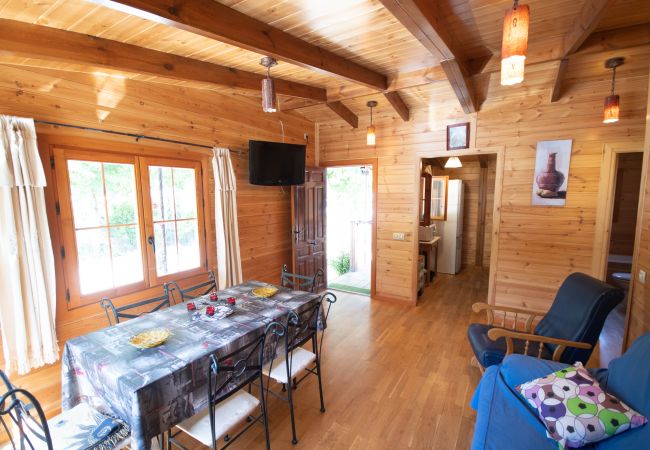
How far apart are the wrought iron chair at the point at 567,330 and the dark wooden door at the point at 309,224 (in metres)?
2.59

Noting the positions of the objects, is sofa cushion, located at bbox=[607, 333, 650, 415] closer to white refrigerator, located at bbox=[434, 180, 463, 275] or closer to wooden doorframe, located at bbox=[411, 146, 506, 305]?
wooden doorframe, located at bbox=[411, 146, 506, 305]

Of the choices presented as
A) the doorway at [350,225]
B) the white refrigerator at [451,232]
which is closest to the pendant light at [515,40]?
the doorway at [350,225]

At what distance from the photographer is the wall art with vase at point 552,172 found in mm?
3387

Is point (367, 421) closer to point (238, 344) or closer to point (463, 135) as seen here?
point (238, 344)

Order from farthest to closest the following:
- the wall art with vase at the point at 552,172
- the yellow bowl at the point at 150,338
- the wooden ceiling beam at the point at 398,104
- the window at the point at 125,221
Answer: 1. the wooden ceiling beam at the point at 398,104
2. the wall art with vase at the point at 552,172
3. the window at the point at 125,221
4. the yellow bowl at the point at 150,338

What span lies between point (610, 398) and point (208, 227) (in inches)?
137

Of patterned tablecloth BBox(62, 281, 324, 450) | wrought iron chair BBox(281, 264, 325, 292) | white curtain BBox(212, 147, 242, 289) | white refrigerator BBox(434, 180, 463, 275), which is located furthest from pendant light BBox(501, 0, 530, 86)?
white refrigerator BBox(434, 180, 463, 275)

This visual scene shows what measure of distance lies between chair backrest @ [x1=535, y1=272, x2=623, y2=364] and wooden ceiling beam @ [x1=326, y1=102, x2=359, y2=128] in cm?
330

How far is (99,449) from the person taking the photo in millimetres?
1398

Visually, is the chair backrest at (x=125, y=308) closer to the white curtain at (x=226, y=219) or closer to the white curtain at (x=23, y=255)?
the white curtain at (x=23, y=255)

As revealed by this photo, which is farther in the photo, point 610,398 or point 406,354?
point 406,354

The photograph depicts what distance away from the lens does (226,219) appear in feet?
11.6

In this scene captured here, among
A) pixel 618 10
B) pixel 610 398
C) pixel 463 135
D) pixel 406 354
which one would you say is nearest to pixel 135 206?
pixel 406 354

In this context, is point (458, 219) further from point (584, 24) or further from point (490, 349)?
point (584, 24)
